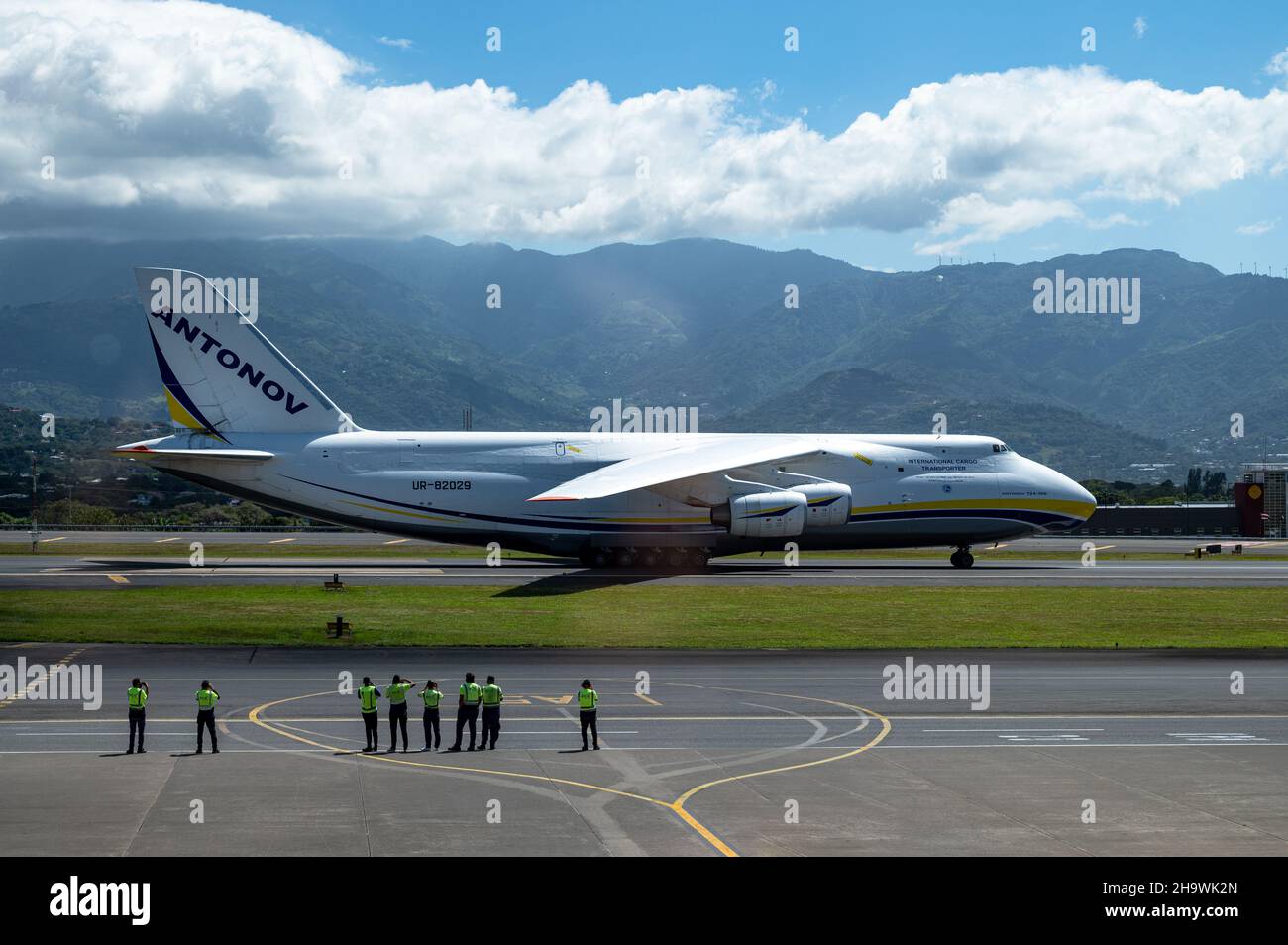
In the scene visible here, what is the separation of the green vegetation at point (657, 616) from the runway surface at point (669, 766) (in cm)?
373

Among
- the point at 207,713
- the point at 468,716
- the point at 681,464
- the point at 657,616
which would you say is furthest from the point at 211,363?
the point at 468,716

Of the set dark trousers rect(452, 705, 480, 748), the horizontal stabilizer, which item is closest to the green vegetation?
the horizontal stabilizer

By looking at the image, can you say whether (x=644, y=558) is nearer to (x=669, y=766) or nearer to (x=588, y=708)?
(x=588, y=708)

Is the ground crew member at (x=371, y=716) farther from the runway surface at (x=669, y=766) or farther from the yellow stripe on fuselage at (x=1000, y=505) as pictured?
the yellow stripe on fuselage at (x=1000, y=505)

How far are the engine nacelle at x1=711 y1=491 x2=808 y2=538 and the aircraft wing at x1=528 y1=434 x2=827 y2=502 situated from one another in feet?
6.10

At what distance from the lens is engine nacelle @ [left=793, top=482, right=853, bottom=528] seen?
59.6m

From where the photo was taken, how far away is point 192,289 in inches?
2356

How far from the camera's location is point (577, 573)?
192 ft

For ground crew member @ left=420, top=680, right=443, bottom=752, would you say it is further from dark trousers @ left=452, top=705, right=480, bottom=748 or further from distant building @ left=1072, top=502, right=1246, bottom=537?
distant building @ left=1072, top=502, right=1246, bottom=537

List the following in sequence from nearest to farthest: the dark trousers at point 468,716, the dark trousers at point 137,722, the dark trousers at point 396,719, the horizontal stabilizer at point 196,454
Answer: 1. the dark trousers at point 137,722
2. the dark trousers at point 396,719
3. the dark trousers at point 468,716
4. the horizontal stabilizer at point 196,454

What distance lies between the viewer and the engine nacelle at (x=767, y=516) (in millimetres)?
57753

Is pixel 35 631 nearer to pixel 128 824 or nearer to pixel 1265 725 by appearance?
pixel 128 824

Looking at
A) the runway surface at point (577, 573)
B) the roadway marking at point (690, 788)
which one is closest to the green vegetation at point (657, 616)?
the runway surface at point (577, 573)
